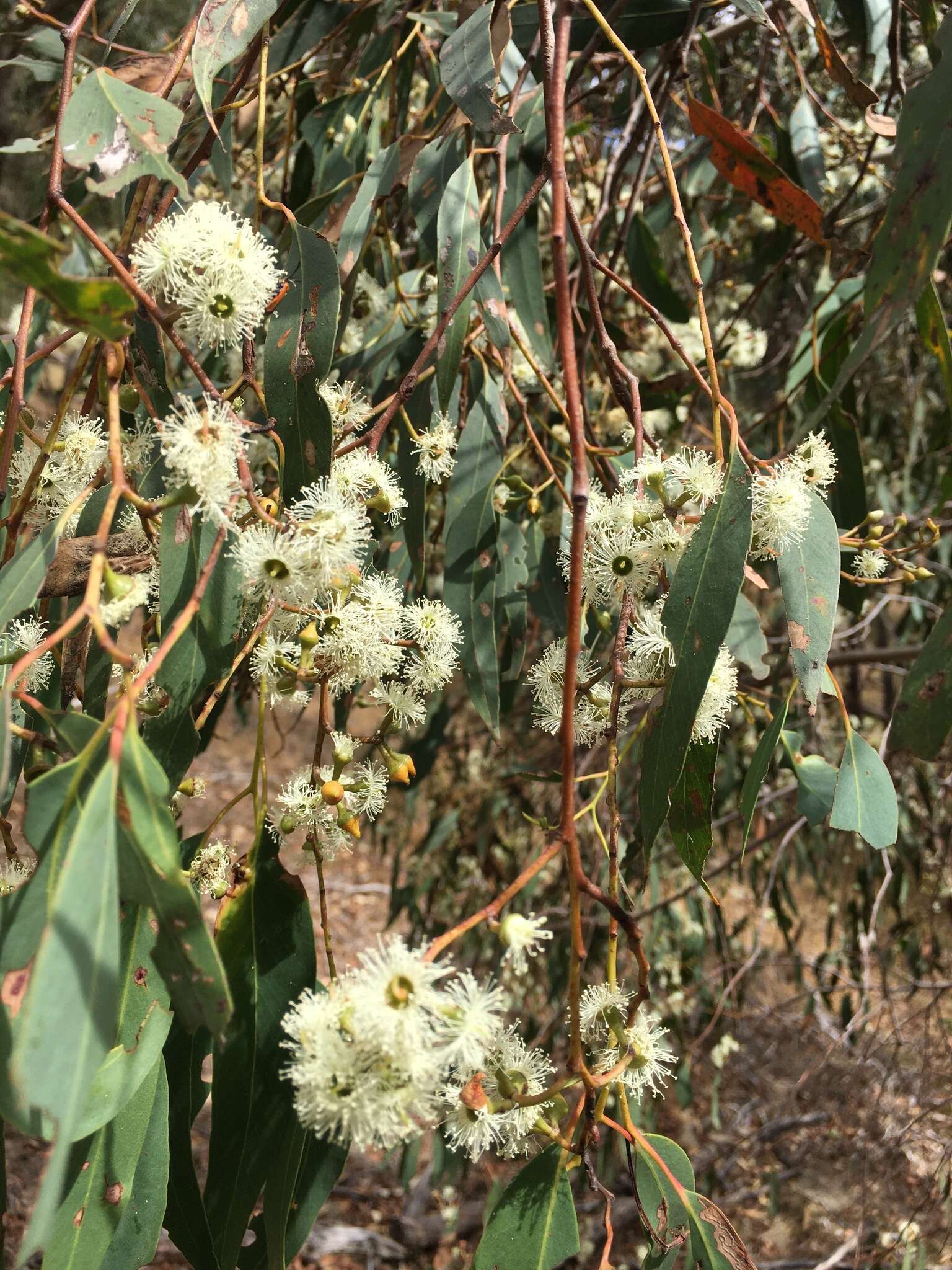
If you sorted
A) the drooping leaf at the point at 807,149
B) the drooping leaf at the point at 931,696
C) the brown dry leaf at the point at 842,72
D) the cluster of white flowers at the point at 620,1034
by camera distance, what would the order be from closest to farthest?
the cluster of white flowers at the point at 620,1034, the drooping leaf at the point at 931,696, the brown dry leaf at the point at 842,72, the drooping leaf at the point at 807,149

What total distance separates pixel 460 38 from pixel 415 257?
35.0 inches

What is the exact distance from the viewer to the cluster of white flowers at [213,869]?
0.88 meters

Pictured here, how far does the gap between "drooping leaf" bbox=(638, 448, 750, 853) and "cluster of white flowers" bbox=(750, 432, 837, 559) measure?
5 cm

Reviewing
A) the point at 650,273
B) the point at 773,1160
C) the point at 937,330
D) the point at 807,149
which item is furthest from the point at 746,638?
the point at 773,1160

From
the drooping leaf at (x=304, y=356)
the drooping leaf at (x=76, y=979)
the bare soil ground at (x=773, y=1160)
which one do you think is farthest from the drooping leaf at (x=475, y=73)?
the bare soil ground at (x=773, y=1160)

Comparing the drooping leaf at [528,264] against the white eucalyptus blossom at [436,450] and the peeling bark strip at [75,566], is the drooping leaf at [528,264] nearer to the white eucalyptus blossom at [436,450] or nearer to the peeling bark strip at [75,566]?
the white eucalyptus blossom at [436,450]

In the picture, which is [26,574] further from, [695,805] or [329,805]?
[695,805]

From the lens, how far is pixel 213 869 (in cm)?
89

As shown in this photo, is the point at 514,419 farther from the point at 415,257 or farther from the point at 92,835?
the point at 92,835

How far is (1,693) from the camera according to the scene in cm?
60

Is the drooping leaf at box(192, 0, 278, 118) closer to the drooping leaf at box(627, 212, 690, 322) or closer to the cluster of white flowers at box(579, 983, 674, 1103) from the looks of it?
the cluster of white flowers at box(579, 983, 674, 1103)

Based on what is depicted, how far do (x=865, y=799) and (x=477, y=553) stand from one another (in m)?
0.51

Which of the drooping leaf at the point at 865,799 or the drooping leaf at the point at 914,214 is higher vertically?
the drooping leaf at the point at 914,214

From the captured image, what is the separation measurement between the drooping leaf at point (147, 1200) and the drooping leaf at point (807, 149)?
1.78 m
